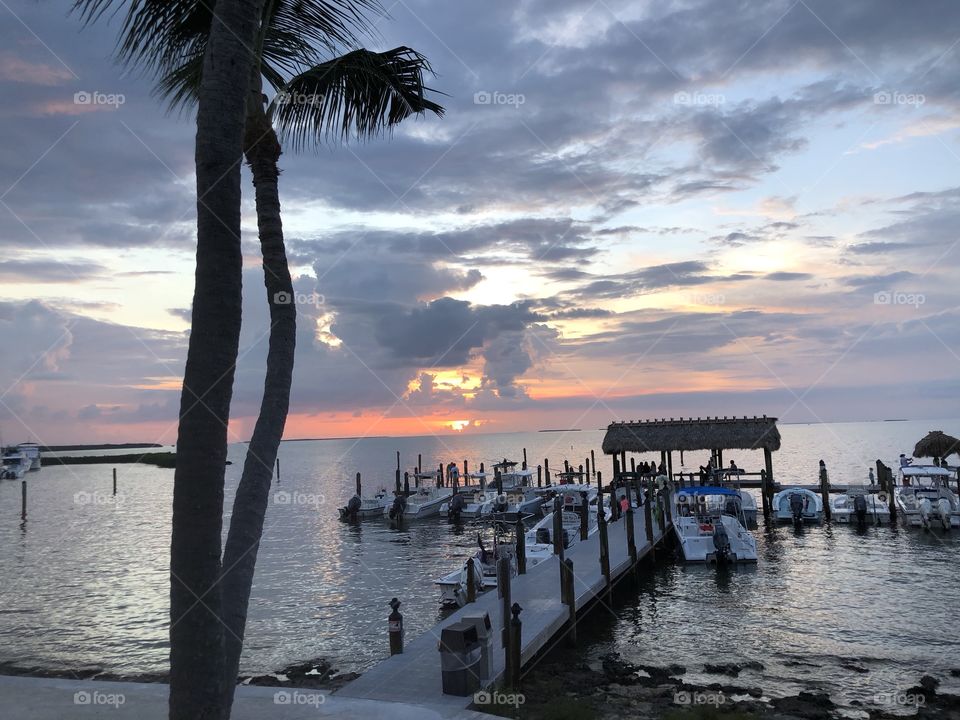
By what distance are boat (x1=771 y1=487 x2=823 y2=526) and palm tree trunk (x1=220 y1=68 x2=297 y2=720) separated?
4084 centimetres

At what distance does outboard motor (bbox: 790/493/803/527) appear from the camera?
4047 centimetres

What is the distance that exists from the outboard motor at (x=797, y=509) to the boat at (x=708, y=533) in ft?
18.5

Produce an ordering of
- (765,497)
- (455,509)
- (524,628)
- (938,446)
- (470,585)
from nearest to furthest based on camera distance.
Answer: (524,628) < (470,585) < (765,497) < (938,446) < (455,509)

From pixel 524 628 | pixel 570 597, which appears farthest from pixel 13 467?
pixel 524 628

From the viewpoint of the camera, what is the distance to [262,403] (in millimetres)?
6676

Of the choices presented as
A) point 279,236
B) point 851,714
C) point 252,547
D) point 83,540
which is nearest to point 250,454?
point 252,547

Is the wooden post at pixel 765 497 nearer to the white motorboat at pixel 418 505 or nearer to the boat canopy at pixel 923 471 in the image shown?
the boat canopy at pixel 923 471

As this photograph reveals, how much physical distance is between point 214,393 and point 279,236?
2995mm

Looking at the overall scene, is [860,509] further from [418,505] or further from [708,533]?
[418,505]

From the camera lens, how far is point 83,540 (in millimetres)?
48375

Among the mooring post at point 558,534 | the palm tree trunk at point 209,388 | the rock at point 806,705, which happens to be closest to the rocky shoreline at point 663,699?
the rock at point 806,705

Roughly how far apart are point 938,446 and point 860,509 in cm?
1279

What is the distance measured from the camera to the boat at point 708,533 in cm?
3053

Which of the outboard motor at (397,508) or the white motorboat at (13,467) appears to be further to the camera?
the white motorboat at (13,467)
